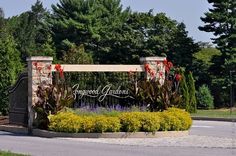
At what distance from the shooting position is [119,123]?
21.0 meters

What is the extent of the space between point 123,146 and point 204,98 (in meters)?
32.1

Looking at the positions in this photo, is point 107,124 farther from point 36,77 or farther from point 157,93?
point 36,77

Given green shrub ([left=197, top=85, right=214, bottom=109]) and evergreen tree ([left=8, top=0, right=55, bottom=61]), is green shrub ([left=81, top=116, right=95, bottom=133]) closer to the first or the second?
green shrub ([left=197, top=85, right=214, bottom=109])

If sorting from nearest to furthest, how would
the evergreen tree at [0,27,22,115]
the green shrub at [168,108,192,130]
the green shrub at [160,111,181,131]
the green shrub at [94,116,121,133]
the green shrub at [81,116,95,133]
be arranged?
1. the green shrub at [94,116,121,133]
2. the green shrub at [81,116,95,133]
3. the green shrub at [160,111,181,131]
4. the green shrub at [168,108,192,130]
5. the evergreen tree at [0,27,22,115]

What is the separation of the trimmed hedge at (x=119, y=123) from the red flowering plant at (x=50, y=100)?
125 cm

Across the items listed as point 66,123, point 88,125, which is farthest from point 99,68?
point 88,125

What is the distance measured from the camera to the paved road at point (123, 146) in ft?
52.1

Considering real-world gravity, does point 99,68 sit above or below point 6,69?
below

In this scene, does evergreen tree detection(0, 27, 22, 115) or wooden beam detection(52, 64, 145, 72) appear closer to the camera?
wooden beam detection(52, 64, 145, 72)

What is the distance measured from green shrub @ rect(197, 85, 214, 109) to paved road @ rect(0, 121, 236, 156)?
2833 cm

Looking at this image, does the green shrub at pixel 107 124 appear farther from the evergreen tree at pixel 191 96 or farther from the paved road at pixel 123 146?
the evergreen tree at pixel 191 96

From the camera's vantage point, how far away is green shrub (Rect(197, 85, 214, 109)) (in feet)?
162

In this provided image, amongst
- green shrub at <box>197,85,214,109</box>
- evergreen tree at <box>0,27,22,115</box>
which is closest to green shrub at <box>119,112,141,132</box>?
evergreen tree at <box>0,27,22,115</box>

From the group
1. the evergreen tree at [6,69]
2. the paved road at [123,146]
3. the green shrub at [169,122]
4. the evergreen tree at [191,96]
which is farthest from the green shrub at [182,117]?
the evergreen tree at [191,96]
